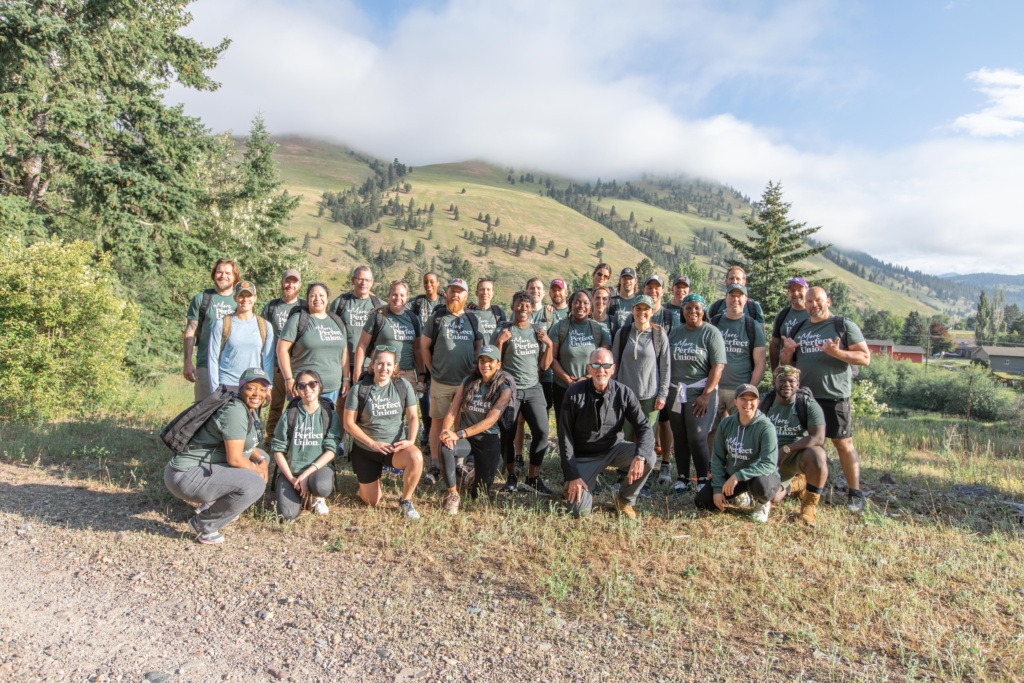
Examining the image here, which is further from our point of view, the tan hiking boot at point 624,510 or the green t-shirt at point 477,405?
the green t-shirt at point 477,405

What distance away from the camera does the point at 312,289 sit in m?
6.33

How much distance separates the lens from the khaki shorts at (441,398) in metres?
6.55

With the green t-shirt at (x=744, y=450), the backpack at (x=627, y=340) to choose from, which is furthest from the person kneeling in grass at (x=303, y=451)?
the green t-shirt at (x=744, y=450)

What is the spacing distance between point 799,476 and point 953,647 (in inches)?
99.6

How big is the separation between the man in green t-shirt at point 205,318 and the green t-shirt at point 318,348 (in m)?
0.83

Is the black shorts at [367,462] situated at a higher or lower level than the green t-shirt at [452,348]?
lower

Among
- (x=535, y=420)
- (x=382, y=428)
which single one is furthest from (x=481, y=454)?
(x=382, y=428)

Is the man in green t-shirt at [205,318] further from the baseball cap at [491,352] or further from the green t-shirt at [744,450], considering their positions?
the green t-shirt at [744,450]

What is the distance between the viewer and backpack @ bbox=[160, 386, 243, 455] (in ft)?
16.6

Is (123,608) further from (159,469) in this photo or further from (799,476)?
(799,476)

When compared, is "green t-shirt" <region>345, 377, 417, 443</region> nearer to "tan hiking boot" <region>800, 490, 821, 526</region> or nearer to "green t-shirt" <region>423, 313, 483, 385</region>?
"green t-shirt" <region>423, 313, 483, 385</region>

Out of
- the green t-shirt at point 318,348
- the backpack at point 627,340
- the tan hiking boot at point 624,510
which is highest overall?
the backpack at point 627,340

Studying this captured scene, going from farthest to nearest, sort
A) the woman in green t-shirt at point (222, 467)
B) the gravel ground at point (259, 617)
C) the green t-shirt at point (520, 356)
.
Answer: the green t-shirt at point (520, 356), the woman in green t-shirt at point (222, 467), the gravel ground at point (259, 617)

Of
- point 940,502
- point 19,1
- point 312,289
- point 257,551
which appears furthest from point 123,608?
point 19,1
